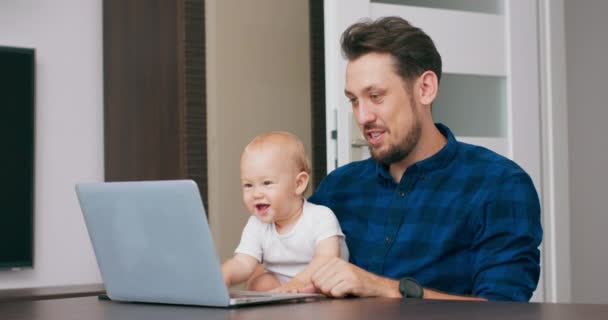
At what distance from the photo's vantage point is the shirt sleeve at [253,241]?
1847 millimetres

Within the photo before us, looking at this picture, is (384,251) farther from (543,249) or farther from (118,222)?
(543,249)

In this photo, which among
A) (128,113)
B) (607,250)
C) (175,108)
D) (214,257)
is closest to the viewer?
(214,257)

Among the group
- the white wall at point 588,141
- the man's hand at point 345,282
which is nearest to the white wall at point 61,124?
the man's hand at point 345,282

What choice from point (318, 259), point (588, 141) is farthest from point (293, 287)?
point (588, 141)

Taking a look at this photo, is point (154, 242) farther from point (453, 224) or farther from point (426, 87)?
point (426, 87)

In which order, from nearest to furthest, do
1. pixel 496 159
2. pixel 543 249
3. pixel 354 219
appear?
pixel 496 159 < pixel 354 219 < pixel 543 249

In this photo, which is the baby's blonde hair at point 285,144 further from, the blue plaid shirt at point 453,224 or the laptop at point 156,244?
the laptop at point 156,244

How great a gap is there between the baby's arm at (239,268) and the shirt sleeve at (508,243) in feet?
1.35

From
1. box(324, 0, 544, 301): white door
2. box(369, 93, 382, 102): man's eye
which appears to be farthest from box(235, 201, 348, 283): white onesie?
box(324, 0, 544, 301): white door

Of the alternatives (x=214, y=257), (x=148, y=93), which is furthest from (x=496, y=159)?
(x=148, y=93)

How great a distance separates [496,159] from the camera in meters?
1.83

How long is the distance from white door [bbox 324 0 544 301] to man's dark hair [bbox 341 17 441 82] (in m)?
1.03

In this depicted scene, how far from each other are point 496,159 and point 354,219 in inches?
12.2

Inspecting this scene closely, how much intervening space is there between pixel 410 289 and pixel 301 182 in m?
0.39
